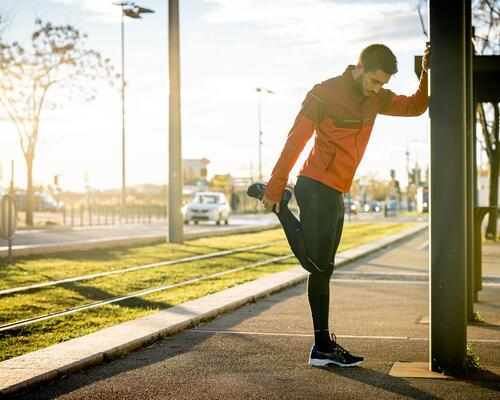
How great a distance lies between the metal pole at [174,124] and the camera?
19516mm

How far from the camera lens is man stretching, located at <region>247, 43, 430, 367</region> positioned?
5.05 m

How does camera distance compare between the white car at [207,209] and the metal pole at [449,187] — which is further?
the white car at [207,209]

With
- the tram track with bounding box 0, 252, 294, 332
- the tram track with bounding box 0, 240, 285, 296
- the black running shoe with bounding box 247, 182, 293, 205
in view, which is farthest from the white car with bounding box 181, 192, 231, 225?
the black running shoe with bounding box 247, 182, 293, 205

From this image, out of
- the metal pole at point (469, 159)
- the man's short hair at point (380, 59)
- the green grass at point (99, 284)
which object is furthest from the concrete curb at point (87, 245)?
the man's short hair at point (380, 59)

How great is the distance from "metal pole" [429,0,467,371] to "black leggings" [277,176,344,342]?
2.15ft

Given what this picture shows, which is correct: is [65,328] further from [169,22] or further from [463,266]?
[169,22]

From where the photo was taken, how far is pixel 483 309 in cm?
839

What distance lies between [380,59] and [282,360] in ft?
6.80

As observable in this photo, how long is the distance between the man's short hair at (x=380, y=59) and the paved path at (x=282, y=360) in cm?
186

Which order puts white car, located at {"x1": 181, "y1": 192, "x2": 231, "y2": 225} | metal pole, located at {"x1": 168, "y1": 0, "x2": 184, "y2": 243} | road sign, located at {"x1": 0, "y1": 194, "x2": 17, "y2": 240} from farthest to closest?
white car, located at {"x1": 181, "y1": 192, "x2": 231, "y2": 225} < metal pole, located at {"x1": 168, "y1": 0, "x2": 184, "y2": 243} < road sign, located at {"x1": 0, "y1": 194, "x2": 17, "y2": 240}

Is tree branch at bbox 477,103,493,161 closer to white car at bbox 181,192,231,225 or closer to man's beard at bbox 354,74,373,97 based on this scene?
white car at bbox 181,192,231,225

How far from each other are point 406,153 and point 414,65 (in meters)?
90.9

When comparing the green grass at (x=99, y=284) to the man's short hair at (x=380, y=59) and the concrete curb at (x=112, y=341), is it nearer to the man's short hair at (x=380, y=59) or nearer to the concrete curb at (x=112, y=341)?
the concrete curb at (x=112, y=341)

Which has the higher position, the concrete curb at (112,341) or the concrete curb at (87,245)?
the concrete curb at (87,245)
